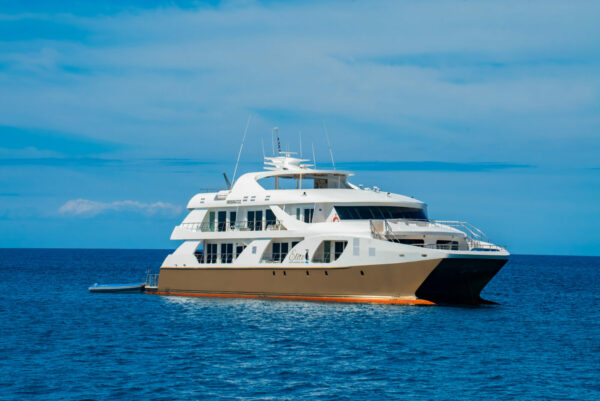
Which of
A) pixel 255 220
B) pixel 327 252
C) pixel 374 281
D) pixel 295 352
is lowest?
pixel 295 352

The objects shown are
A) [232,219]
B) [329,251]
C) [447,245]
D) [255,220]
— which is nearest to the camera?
[447,245]

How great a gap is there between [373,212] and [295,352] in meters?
12.9

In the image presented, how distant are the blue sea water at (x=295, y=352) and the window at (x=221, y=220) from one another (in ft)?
14.5

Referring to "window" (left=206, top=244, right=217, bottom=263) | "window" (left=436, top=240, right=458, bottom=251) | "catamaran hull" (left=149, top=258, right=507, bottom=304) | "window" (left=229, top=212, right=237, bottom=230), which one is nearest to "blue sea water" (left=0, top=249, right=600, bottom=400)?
"catamaran hull" (left=149, top=258, right=507, bottom=304)

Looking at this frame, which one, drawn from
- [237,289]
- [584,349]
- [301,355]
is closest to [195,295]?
[237,289]

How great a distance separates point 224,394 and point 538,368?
9.94 meters

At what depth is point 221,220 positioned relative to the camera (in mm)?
41906

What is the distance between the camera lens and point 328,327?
3012cm

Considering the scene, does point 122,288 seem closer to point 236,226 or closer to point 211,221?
point 211,221

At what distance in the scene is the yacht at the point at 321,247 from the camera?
3409 cm

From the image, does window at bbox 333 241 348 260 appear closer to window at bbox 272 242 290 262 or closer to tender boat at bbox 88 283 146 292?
window at bbox 272 242 290 262

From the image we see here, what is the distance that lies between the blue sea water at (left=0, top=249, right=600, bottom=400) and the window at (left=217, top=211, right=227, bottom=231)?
4424 millimetres

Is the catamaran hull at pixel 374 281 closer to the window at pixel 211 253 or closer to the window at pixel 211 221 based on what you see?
the window at pixel 211 253

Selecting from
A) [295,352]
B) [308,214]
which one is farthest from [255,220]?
[295,352]
